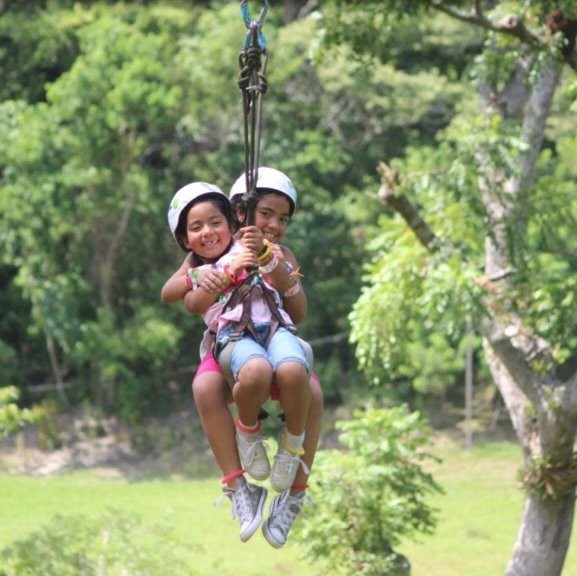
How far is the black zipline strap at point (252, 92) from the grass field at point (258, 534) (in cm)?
609

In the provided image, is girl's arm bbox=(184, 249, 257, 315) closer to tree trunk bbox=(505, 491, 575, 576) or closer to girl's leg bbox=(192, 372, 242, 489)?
girl's leg bbox=(192, 372, 242, 489)

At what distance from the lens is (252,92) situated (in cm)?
422

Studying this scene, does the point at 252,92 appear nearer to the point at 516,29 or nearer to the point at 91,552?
the point at 516,29

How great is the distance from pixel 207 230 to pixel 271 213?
24 centimetres

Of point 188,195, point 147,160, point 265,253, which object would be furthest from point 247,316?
point 147,160

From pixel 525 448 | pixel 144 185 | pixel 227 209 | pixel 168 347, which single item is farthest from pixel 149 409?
pixel 227 209

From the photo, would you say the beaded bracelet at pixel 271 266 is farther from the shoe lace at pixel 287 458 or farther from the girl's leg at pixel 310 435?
the shoe lace at pixel 287 458

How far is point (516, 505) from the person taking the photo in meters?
14.2

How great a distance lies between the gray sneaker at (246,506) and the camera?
14.1 feet

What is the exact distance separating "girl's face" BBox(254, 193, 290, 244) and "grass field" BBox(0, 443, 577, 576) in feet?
19.0

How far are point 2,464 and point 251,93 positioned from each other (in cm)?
1305

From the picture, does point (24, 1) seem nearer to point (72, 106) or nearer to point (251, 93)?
point (72, 106)

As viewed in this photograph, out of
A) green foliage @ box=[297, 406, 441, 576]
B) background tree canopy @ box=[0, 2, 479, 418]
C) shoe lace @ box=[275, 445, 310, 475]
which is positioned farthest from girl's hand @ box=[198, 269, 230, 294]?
background tree canopy @ box=[0, 2, 479, 418]

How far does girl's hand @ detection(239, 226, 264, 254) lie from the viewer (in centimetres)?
410
